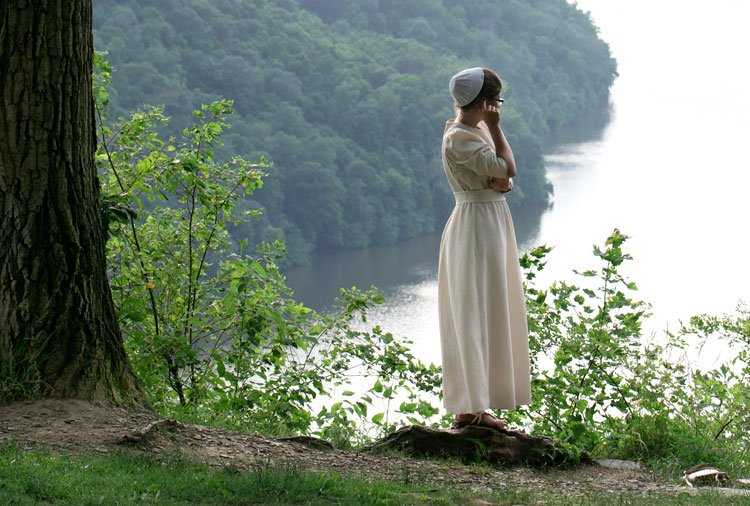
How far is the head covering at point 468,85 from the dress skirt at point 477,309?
1.09ft

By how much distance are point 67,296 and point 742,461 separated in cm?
253

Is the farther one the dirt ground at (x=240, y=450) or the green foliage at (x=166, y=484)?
the dirt ground at (x=240, y=450)

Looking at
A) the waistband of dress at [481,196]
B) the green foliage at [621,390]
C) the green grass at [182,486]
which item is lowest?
the green grass at [182,486]

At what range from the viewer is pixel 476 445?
304 cm

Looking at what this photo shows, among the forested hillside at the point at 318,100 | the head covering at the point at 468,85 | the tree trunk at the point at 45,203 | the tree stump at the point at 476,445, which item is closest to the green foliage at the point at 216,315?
the tree stump at the point at 476,445

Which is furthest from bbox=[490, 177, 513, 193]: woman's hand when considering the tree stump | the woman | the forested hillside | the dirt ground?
the forested hillside

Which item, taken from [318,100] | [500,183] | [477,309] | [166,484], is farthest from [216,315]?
[318,100]

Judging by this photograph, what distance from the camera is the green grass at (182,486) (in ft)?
6.65

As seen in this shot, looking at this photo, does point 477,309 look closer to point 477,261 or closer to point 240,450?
point 477,261

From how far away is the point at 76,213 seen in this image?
2709mm

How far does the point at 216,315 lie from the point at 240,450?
6.90ft

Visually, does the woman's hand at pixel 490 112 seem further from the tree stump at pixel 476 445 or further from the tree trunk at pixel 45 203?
the tree trunk at pixel 45 203

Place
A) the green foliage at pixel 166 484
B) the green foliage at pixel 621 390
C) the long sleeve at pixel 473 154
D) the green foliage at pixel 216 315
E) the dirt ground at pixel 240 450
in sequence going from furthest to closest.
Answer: the green foliage at pixel 216 315, the green foliage at pixel 621 390, the long sleeve at pixel 473 154, the dirt ground at pixel 240 450, the green foliage at pixel 166 484

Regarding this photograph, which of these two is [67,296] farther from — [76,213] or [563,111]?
[563,111]
